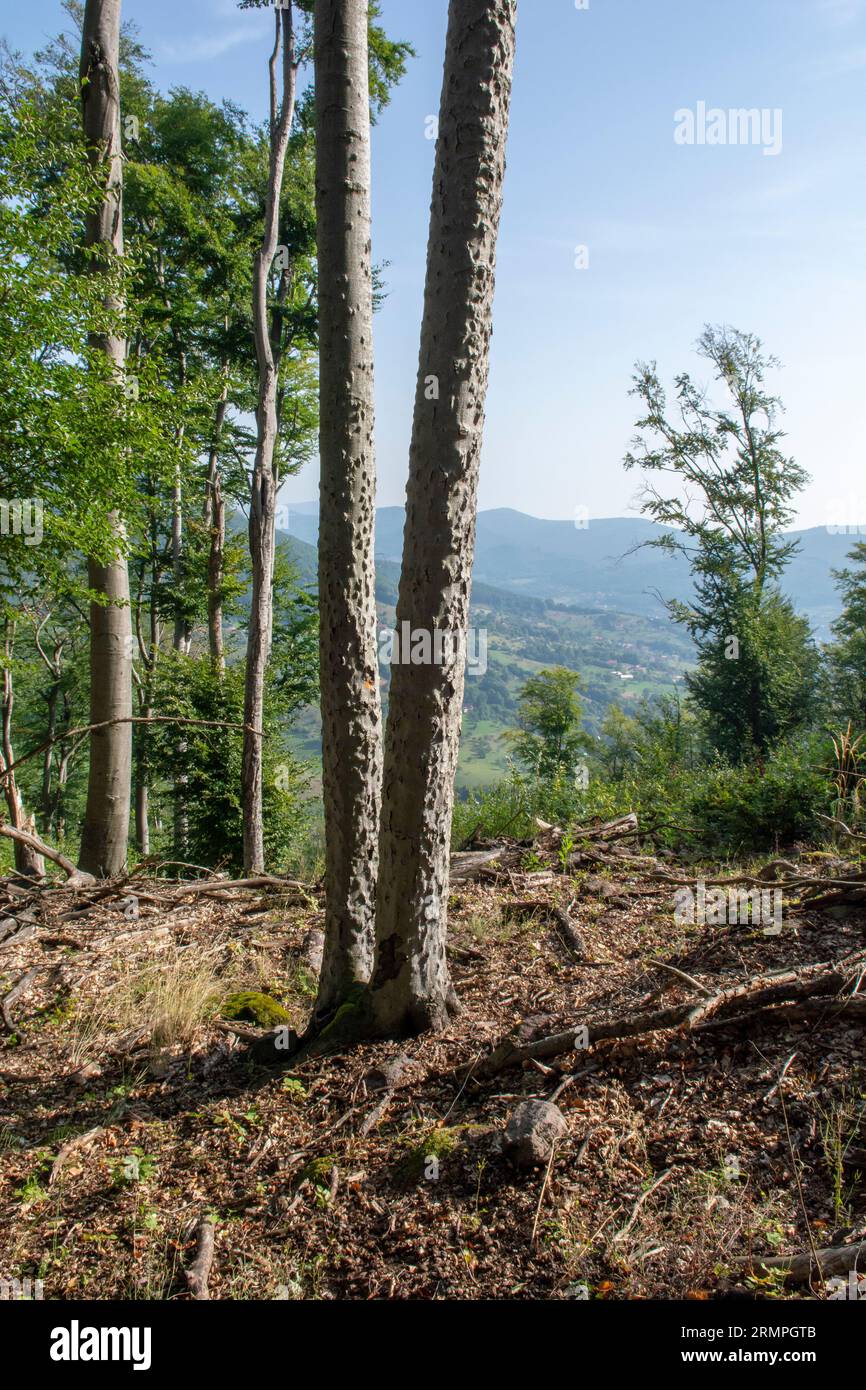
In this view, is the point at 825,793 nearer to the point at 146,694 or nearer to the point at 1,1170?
the point at 1,1170

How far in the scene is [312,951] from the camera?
5004mm

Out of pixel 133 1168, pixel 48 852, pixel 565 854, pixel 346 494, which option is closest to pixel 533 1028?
pixel 133 1168

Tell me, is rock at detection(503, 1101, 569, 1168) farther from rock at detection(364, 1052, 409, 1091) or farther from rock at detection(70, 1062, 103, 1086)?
rock at detection(70, 1062, 103, 1086)

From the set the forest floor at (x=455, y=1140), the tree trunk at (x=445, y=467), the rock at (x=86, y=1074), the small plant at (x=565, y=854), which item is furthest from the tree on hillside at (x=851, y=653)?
the rock at (x=86, y=1074)

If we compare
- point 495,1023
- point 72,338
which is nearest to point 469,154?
point 495,1023

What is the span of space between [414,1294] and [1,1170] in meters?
1.84

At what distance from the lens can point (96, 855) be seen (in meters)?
8.97

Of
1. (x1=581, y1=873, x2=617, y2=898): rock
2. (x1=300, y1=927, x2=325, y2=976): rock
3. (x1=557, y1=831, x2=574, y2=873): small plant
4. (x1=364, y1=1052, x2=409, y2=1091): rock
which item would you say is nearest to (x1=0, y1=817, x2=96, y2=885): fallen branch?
(x1=300, y1=927, x2=325, y2=976): rock

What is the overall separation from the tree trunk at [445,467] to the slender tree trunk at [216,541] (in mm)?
15519

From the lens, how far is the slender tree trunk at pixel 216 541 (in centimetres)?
1869

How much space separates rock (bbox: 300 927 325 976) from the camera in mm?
4840

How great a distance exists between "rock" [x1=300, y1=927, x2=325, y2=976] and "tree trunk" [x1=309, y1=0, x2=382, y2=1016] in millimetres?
981

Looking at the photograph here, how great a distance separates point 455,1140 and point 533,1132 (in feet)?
1.15

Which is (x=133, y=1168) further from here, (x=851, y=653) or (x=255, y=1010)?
(x=851, y=653)
